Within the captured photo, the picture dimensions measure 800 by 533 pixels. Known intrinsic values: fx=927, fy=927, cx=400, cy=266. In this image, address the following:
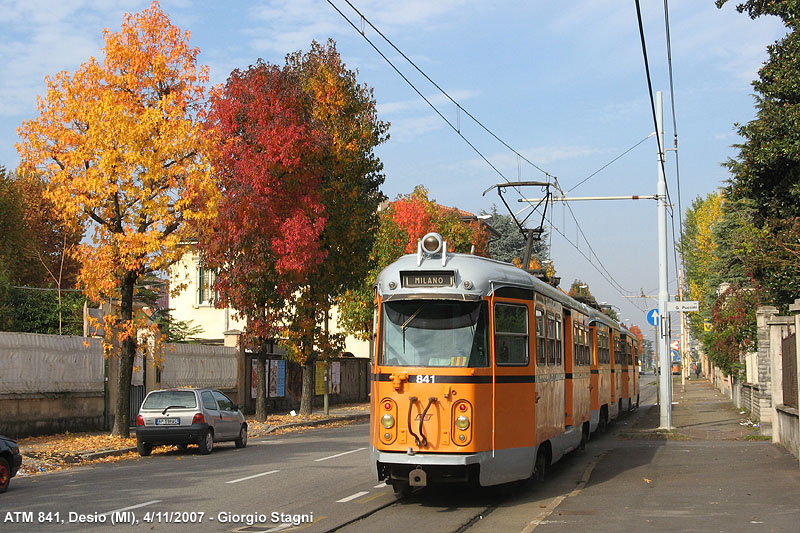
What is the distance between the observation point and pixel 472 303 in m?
11.9

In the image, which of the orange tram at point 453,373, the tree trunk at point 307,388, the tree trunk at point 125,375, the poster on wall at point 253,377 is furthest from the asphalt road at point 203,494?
the poster on wall at point 253,377

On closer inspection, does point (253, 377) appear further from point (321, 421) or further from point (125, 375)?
point (125, 375)

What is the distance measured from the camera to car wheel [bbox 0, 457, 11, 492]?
14016mm

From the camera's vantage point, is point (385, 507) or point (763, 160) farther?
point (763, 160)

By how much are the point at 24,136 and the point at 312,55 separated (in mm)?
13436

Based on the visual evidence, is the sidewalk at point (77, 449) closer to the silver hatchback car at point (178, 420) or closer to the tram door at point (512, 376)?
the silver hatchback car at point (178, 420)

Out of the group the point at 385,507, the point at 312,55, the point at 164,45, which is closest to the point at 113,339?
the point at 164,45

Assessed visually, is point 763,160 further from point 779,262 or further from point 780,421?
point 780,421

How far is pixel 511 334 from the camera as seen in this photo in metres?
12.3

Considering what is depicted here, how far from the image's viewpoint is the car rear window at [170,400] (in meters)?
20.8

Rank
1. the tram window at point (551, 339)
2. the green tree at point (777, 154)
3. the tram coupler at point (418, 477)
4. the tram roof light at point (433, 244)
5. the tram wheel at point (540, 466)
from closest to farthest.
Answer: the tram coupler at point (418, 477) → the tram roof light at point (433, 244) → the tram wheel at point (540, 466) → the tram window at point (551, 339) → the green tree at point (777, 154)

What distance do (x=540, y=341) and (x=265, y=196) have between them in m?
16.8

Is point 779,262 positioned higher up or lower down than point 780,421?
higher up

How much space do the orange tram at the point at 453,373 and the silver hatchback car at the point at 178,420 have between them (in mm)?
8669
